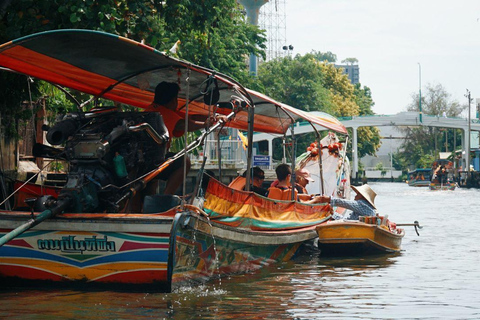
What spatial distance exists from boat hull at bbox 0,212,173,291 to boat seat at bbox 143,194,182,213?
0.42 meters

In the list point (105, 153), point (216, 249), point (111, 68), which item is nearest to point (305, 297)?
point (216, 249)

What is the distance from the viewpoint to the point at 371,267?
458 inches

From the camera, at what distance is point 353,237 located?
12.5 m

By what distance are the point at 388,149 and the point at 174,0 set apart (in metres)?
121

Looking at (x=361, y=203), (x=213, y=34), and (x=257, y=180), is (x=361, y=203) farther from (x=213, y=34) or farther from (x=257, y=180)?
(x=213, y=34)

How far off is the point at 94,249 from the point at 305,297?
7.86 ft

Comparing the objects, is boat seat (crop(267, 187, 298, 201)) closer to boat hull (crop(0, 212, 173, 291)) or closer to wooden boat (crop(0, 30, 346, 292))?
wooden boat (crop(0, 30, 346, 292))

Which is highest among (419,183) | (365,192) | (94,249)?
(365,192)

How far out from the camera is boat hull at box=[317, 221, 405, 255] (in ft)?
40.2

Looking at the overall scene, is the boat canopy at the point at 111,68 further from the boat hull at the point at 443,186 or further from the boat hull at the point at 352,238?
the boat hull at the point at 443,186

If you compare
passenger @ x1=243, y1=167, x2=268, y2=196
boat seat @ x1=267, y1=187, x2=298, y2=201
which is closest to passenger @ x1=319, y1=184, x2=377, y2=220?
boat seat @ x1=267, y1=187, x2=298, y2=201

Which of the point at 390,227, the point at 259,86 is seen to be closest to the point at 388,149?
the point at 259,86

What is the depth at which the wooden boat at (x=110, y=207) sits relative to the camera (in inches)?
290

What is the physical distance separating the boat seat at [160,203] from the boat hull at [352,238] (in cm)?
472
